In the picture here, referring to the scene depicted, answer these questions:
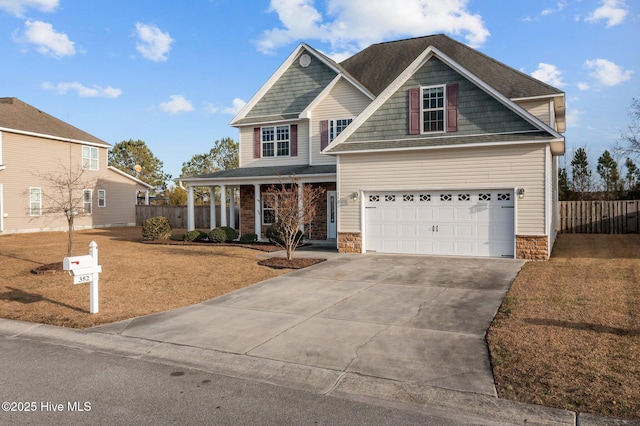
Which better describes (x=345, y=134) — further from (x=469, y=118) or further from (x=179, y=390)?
(x=179, y=390)

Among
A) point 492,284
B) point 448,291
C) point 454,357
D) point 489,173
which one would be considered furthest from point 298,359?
point 489,173

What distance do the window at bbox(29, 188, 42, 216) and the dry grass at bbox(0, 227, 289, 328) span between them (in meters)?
8.74

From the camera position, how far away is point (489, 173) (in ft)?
47.4

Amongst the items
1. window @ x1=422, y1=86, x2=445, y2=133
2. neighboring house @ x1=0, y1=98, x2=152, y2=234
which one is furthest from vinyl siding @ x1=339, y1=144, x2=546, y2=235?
neighboring house @ x1=0, y1=98, x2=152, y2=234

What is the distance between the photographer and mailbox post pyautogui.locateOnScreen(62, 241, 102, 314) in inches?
307

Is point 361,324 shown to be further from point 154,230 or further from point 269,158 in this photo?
point 154,230

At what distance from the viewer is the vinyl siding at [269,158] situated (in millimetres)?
21641

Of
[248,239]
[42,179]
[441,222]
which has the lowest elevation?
[248,239]

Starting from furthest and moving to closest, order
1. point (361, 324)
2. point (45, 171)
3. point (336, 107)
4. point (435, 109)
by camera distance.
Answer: point (45, 171), point (336, 107), point (435, 109), point (361, 324)

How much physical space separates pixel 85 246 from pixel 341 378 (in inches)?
705

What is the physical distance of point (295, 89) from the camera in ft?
74.0

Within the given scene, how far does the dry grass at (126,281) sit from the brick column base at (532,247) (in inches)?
286

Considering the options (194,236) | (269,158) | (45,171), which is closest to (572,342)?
(194,236)

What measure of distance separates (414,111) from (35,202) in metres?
22.8
